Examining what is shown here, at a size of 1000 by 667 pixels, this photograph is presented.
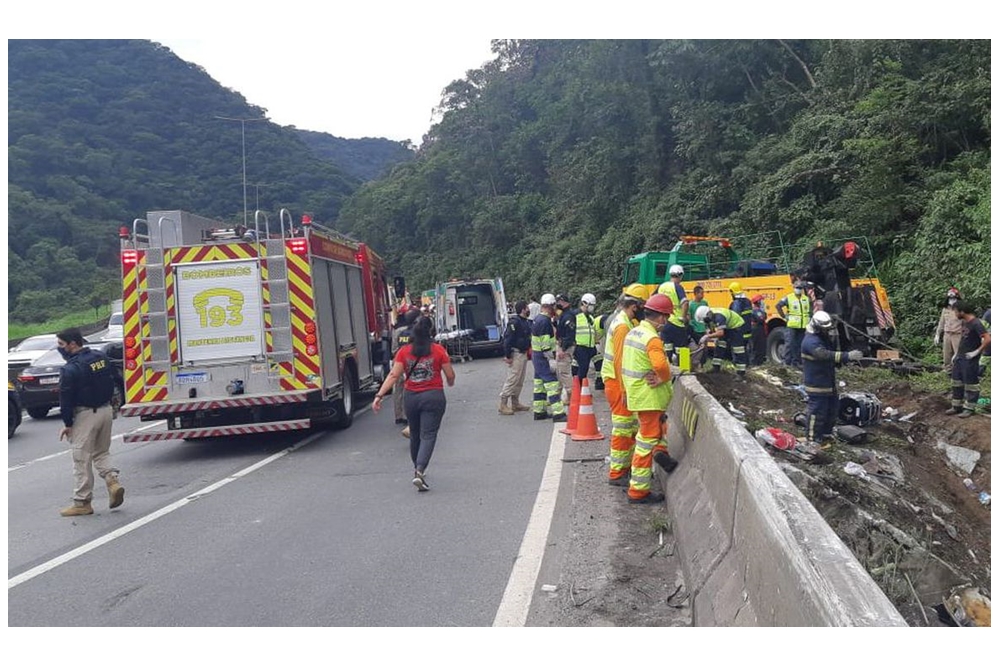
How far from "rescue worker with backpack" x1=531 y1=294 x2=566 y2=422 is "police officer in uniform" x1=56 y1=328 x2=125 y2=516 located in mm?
5501

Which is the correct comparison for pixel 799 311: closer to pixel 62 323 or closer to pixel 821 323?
pixel 821 323

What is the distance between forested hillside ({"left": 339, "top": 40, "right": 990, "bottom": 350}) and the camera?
18.3 m

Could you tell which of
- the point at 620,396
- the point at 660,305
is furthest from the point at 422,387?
the point at 660,305

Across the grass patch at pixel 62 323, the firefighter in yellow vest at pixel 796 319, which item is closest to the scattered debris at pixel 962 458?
the firefighter in yellow vest at pixel 796 319

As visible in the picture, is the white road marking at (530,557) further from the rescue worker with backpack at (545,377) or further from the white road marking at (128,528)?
the white road marking at (128,528)

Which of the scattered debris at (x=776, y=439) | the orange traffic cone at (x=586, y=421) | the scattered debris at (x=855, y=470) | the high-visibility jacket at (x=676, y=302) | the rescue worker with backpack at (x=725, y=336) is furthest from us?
the high-visibility jacket at (x=676, y=302)

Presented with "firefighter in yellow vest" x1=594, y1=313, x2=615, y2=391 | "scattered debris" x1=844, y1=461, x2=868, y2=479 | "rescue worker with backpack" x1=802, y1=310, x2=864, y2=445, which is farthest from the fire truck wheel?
"scattered debris" x1=844, y1=461, x2=868, y2=479

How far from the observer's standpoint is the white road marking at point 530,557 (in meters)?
4.37

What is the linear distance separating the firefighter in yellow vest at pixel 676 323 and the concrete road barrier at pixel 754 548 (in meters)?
5.63

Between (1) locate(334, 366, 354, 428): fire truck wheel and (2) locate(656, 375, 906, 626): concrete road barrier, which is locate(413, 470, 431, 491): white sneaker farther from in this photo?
(1) locate(334, 366, 354, 428): fire truck wheel

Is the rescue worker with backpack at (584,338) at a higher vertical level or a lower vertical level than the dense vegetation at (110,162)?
lower

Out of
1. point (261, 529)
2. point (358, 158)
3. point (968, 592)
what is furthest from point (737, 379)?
point (358, 158)

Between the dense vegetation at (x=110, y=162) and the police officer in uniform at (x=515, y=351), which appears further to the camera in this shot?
the dense vegetation at (x=110, y=162)

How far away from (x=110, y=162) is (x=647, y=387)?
62.0m
